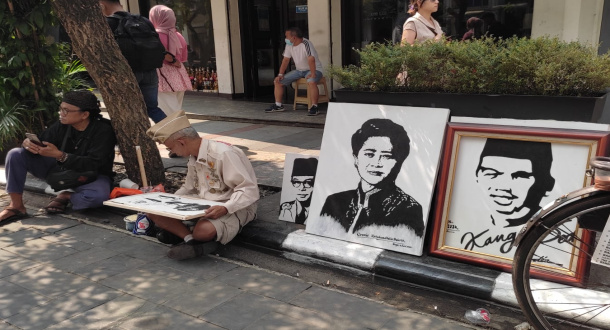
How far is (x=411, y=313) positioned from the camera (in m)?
3.00

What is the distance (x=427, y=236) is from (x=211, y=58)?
1000 cm

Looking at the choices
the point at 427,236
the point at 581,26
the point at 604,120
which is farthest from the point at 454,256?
the point at 581,26

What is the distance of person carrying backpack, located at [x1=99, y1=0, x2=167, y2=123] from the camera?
5824 millimetres

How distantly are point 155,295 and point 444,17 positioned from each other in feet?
23.8

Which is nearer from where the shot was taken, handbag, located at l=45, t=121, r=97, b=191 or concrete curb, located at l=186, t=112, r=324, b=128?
handbag, located at l=45, t=121, r=97, b=191

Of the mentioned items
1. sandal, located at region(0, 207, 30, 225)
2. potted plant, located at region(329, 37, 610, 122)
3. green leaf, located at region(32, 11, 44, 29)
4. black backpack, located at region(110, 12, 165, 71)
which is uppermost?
green leaf, located at region(32, 11, 44, 29)

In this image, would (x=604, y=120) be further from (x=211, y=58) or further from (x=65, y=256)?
(x=211, y=58)

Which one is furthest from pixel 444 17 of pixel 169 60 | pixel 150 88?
pixel 150 88

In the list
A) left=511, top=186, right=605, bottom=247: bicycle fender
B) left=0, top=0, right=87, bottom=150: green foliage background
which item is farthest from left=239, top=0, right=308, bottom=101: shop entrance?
left=511, top=186, right=605, bottom=247: bicycle fender

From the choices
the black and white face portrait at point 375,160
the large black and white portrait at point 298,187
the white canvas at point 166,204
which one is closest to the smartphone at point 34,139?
the white canvas at point 166,204

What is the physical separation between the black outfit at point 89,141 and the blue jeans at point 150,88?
130 centimetres

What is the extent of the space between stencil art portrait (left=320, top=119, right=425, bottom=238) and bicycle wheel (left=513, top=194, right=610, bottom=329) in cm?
83

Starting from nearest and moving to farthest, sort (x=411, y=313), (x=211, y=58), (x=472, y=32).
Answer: (x=411, y=313), (x=472, y=32), (x=211, y=58)

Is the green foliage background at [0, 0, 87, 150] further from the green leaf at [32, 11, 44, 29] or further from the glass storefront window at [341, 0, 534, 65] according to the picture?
the glass storefront window at [341, 0, 534, 65]
